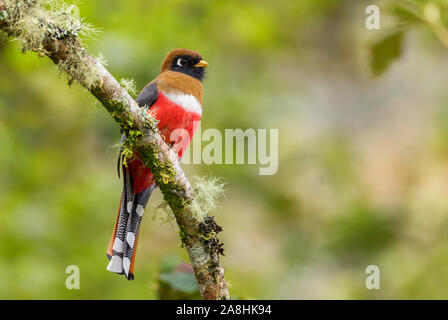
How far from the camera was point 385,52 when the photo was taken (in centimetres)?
268

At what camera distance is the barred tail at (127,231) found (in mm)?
3160

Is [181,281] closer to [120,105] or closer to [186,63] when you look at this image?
[120,105]

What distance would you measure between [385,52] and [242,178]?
415cm

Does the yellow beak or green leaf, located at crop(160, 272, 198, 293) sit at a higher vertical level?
the yellow beak

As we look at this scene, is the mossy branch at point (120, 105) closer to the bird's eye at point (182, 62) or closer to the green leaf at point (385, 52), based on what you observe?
the green leaf at point (385, 52)

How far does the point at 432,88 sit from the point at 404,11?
6605 millimetres

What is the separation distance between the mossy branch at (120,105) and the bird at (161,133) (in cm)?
66

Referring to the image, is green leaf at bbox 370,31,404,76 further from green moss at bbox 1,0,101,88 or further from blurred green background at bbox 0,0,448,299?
blurred green background at bbox 0,0,448,299

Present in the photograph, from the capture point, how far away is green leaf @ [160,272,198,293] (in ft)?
8.43

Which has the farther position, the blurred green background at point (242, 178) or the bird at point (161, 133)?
the blurred green background at point (242, 178)

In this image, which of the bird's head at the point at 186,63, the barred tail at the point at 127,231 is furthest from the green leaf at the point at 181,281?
the bird's head at the point at 186,63

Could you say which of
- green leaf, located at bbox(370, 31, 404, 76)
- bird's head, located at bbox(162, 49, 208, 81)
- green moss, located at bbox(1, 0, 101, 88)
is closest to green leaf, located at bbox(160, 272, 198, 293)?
green moss, located at bbox(1, 0, 101, 88)

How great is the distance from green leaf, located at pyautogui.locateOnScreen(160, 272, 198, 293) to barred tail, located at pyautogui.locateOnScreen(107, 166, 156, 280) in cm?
56

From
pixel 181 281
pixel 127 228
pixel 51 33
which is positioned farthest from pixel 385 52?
pixel 127 228
